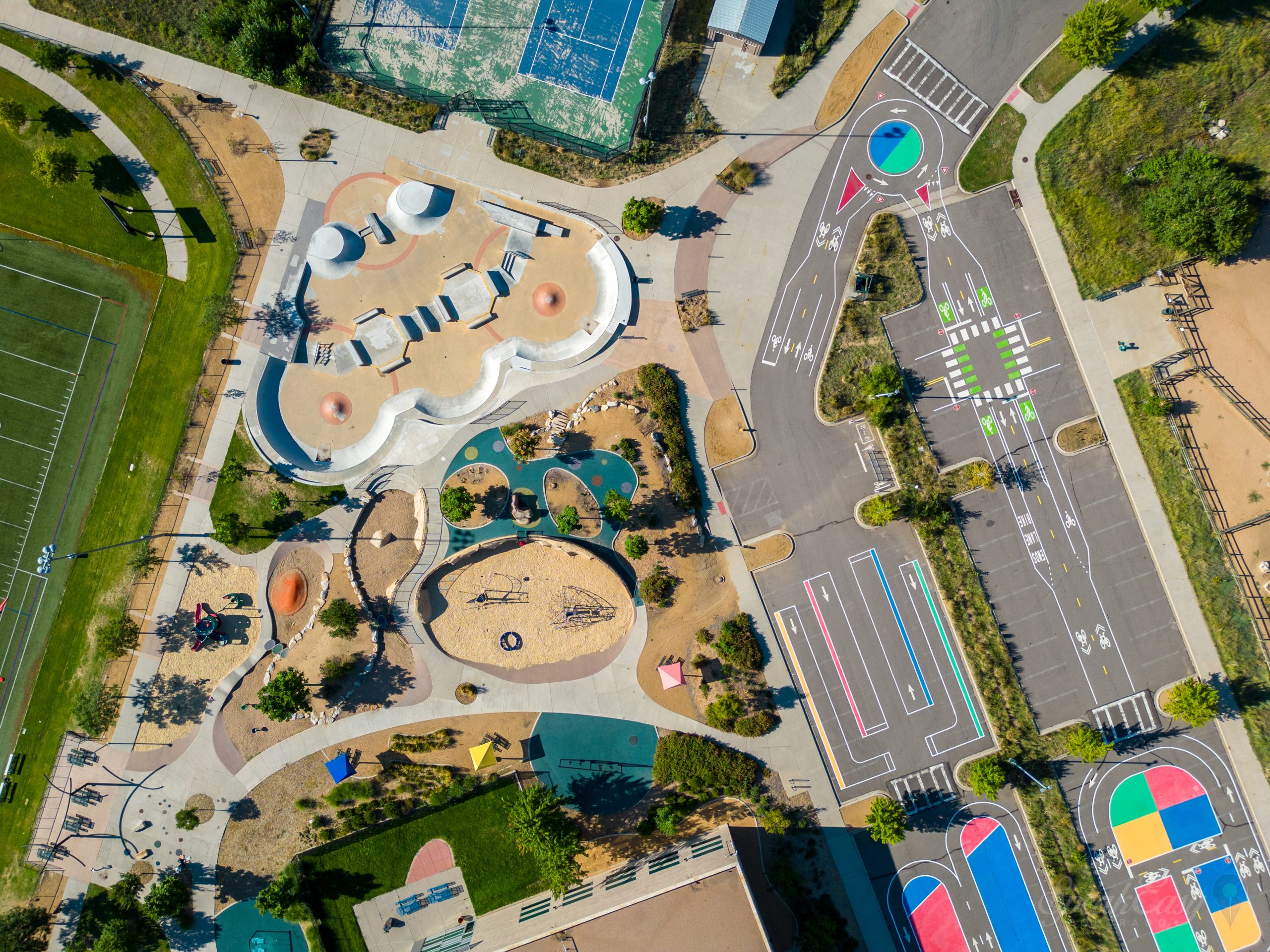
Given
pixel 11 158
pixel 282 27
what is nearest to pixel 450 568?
pixel 282 27

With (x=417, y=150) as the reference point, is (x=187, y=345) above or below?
below

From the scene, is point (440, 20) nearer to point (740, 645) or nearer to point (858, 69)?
point (858, 69)

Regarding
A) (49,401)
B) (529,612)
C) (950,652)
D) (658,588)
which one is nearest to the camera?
(658,588)

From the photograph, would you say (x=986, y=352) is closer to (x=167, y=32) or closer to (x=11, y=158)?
(x=167, y=32)

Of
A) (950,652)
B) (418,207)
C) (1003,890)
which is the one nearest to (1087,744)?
(950,652)

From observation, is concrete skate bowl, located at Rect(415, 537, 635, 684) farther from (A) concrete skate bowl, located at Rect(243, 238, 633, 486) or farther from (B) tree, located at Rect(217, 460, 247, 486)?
(B) tree, located at Rect(217, 460, 247, 486)

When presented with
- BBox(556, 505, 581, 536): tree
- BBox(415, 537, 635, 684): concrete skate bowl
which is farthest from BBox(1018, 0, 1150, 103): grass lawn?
BBox(415, 537, 635, 684): concrete skate bowl

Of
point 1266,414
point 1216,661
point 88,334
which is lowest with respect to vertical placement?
point 1216,661
